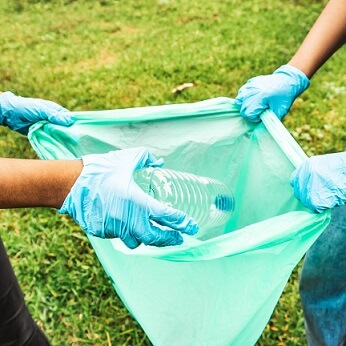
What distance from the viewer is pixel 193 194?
1586mm

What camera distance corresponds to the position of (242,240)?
3.86 feet

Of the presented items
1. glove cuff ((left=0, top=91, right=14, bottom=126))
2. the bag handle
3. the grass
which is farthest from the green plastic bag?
the grass

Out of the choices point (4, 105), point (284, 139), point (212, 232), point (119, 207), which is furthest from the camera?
point (212, 232)

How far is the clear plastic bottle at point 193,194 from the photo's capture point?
1449 mm

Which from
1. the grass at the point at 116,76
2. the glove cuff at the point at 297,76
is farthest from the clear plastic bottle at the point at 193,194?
the grass at the point at 116,76

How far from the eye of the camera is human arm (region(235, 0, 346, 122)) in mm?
1524

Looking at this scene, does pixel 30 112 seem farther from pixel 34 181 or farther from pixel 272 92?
pixel 272 92

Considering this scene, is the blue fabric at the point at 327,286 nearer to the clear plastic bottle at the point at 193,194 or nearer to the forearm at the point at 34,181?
the clear plastic bottle at the point at 193,194

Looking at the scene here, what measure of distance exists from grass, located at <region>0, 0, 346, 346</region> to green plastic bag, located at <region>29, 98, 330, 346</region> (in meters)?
0.66

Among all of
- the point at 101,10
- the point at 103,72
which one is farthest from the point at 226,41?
the point at 101,10

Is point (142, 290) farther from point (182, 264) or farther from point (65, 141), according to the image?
point (65, 141)

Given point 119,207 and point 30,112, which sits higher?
point 119,207

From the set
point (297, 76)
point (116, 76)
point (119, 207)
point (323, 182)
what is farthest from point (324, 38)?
point (116, 76)

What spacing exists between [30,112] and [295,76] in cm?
81
